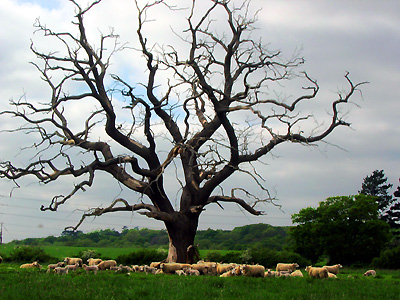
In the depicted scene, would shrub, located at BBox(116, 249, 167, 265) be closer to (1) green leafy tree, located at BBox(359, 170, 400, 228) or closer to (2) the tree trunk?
(2) the tree trunk

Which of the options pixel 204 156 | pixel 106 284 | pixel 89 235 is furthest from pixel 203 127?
pixel 89 235

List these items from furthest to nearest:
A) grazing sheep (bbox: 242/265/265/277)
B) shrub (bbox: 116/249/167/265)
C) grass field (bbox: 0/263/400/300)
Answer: shrub (bbox: 116/249/167/265)
grazing sheep (bbox: 242/265/265/277)
grass field (bbox: 0/263/400/300)

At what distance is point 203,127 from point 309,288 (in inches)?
573

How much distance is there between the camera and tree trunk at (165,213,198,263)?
23188 mm

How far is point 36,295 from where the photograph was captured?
445 inches

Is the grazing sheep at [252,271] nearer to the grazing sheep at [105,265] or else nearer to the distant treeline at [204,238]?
the grazing sheep at [105,265]

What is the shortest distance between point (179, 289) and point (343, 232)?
41.5 meters

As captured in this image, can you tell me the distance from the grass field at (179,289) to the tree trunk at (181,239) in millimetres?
8845

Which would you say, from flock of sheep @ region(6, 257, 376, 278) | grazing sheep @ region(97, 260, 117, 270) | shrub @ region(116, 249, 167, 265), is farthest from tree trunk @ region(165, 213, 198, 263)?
shrub @ region(116, 249, 167, 265)

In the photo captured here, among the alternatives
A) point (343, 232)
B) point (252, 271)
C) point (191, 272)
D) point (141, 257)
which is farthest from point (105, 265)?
point (343, 232)

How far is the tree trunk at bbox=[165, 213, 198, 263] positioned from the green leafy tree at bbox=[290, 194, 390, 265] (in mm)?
29484

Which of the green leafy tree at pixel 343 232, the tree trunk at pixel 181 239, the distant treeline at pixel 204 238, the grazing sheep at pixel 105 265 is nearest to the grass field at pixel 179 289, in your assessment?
the grazing sheep at pixel 105 265

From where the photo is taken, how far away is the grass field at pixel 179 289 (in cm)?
1155

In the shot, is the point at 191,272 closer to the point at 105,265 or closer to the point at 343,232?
the point at 105,265
